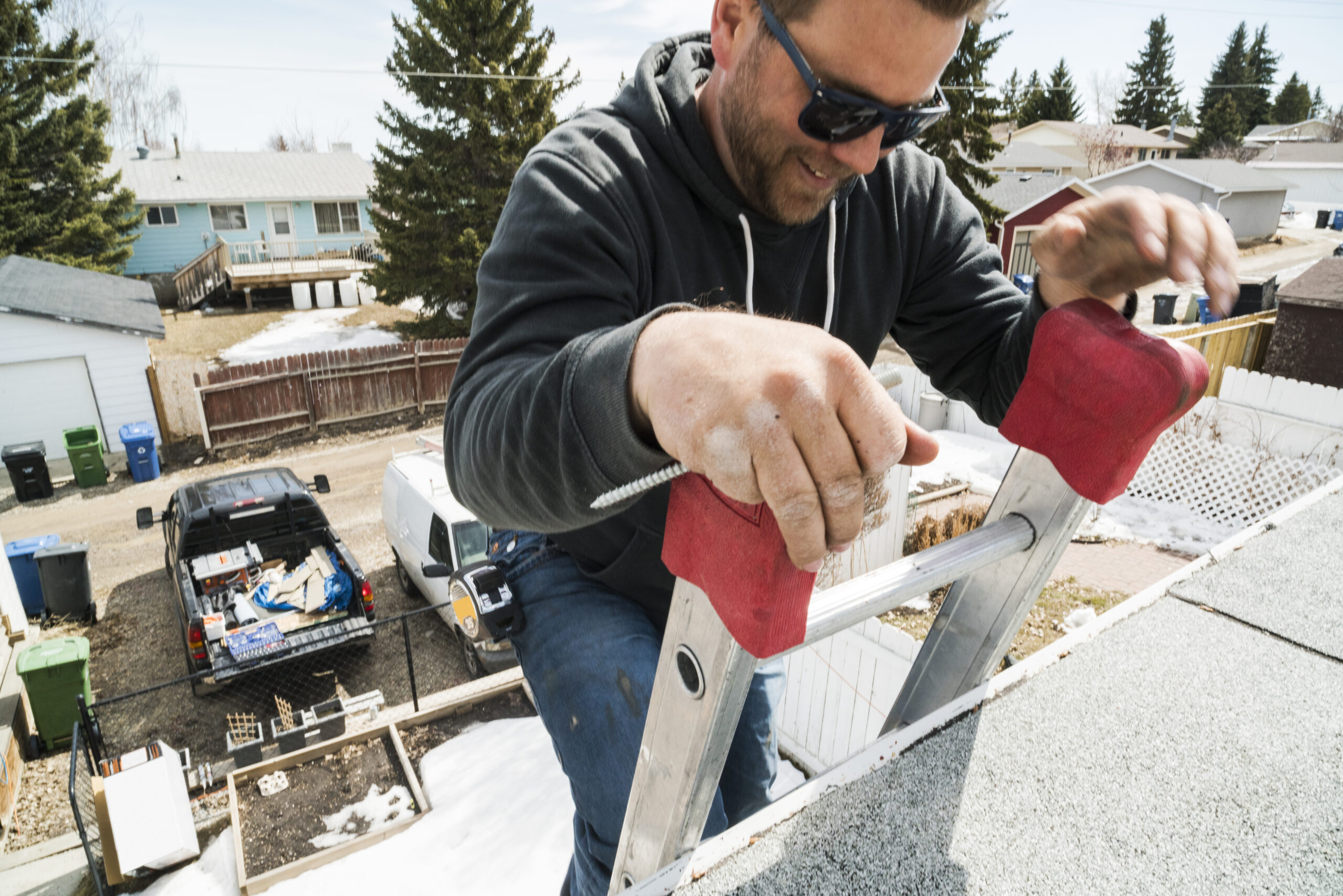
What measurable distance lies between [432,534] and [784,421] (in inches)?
309

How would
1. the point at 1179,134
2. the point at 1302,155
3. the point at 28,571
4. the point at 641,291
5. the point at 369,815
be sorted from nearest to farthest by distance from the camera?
1. the point at 641,291
2. the point at 369,815
3. the point at 28,571
4. the point at 1302,155
5. the point at 1179,134

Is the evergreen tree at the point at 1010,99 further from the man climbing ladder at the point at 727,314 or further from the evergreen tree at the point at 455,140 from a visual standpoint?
the man climbing ladder at the point at 727,314

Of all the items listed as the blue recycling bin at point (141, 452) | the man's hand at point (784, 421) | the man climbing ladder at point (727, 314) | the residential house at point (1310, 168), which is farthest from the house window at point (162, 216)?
the residential house at point (1310, 168)

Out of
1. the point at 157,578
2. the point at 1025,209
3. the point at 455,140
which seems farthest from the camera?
the point at 1025,209

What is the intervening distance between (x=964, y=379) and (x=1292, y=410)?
433 inches

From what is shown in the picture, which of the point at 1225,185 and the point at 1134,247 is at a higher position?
the point at 1134,247

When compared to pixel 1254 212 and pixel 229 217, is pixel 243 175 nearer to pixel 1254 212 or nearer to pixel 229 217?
pixel 229 217

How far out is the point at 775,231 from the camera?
5.56 ft

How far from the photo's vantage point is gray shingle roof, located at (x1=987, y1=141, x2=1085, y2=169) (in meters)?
42.7

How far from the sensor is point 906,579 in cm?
127

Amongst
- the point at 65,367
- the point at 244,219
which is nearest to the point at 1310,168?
the point at 244,219

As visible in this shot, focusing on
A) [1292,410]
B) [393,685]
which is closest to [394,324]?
[393,685]

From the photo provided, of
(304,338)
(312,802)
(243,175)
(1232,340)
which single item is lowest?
(304,338)

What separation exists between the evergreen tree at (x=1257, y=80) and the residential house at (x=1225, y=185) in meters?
30.3
